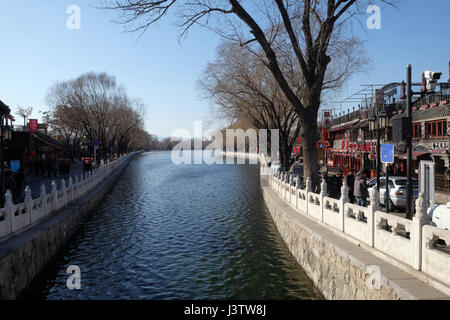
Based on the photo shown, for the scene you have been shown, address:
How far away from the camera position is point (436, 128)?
20.5 meters

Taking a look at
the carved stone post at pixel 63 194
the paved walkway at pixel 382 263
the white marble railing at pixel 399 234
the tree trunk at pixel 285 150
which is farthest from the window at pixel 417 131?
the carved stone post at pixel 63 194

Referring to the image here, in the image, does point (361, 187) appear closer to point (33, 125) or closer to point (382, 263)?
point (382, 263)

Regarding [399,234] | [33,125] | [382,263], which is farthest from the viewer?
[33,125]

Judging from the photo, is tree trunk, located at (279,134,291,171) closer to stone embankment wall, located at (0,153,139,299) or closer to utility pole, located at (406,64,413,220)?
stone embankment wall, located at (0,153,139,299)

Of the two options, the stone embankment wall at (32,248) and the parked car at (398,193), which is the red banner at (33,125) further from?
the parked car at (398,193)

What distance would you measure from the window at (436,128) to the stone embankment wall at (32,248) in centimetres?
1866

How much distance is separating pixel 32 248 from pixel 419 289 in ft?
27.9

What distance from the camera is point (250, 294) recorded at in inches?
342

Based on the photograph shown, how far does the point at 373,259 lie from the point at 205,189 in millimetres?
21493

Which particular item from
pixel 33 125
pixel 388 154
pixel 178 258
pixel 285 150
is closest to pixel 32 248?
pixel 178 258

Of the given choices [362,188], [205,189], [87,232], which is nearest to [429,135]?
[362,188]

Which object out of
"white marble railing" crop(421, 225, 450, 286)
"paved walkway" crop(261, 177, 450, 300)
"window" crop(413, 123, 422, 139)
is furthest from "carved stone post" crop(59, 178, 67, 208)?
"window" crop(413, 123, 422, 139)
